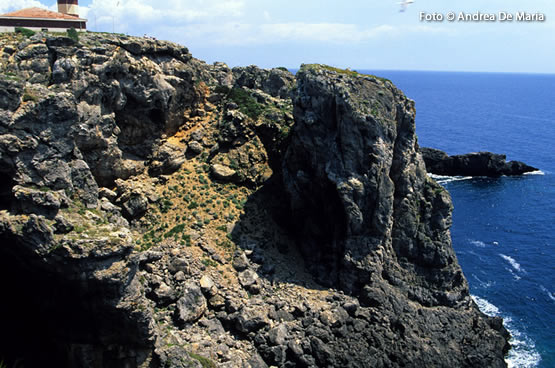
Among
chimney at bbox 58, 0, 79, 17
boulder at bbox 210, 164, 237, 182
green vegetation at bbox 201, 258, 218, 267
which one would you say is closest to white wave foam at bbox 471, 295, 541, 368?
green vegetation at bbox 201, 258, 218, 267

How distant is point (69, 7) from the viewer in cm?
5916

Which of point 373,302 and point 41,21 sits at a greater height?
point 41,21

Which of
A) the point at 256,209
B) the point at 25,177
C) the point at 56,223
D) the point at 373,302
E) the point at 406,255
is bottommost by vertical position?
the point at 373,302

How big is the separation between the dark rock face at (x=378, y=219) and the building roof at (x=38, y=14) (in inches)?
1164

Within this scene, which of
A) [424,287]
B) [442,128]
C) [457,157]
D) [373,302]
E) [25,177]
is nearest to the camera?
[25,177]

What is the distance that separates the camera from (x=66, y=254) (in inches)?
1234

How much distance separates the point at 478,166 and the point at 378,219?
7145 centimetres

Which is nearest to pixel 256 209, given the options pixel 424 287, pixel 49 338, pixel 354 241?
pixel 354 241

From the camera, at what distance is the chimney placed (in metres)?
59.0

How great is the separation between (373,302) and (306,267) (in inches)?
327

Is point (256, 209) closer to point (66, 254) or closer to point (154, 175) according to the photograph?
point (154, 175)

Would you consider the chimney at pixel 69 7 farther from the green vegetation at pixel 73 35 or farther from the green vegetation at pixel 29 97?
the green vegetation at pixel 29 97

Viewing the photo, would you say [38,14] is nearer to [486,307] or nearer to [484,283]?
[486,307]

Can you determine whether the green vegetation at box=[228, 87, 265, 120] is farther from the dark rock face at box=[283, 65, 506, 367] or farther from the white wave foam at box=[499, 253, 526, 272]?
the white wave foam at box=[499, 253, 526, 272]
